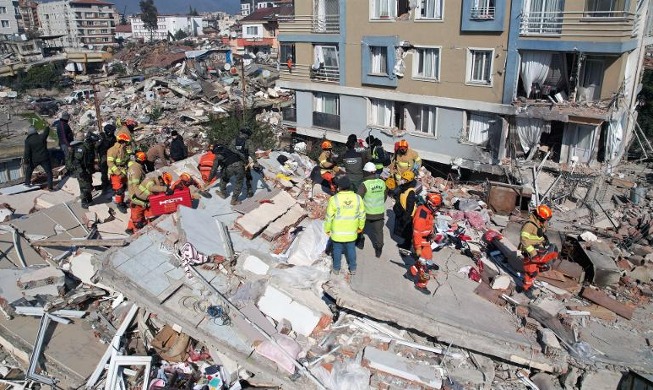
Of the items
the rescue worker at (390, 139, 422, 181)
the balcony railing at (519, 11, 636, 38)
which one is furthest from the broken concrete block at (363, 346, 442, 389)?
the balcony railing at (519, 11, 636, 38)

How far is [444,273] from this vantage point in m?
9.02

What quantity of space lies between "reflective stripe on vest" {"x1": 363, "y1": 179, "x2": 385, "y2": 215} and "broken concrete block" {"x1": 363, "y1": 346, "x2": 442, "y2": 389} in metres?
2.34

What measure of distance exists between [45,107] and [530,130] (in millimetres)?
37371

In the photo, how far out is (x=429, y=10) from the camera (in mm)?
19609

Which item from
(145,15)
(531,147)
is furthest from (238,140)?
(145,15)

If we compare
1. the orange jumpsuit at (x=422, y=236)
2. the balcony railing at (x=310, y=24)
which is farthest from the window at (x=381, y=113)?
the orange jumpsuit at (x=422, y=236)

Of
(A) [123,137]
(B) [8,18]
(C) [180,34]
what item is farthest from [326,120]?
(C) [180,34]

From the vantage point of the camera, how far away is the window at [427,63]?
65.4ft

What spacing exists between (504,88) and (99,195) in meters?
13.9

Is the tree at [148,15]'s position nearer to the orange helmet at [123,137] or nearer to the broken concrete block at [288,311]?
the orange helmet at [123,137]

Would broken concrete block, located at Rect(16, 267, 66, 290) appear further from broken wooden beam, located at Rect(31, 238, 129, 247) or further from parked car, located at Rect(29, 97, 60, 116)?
parked car, located at Rect(29, 97, 60, 116)

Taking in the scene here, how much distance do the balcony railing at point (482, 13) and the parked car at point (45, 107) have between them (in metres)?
34.5

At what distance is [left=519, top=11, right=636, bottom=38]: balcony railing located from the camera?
1556 centimetres

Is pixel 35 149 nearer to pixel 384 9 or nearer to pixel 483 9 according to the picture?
pixel 384 9
